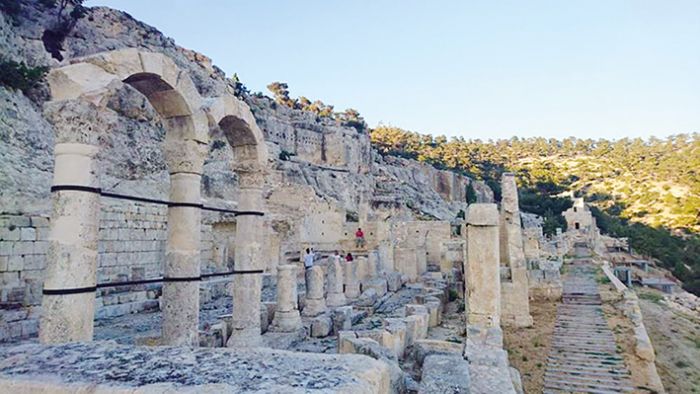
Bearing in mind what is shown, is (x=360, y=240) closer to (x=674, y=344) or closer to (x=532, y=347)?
(x=674, y=344)

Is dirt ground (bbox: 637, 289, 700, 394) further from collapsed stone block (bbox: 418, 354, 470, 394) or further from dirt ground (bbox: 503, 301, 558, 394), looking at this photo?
collapsed stone block (bbox: 418, 354, 470, 394)

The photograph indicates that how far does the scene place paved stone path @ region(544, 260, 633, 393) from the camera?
9.12 m

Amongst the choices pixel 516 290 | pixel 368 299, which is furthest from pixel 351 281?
pixel 516 290

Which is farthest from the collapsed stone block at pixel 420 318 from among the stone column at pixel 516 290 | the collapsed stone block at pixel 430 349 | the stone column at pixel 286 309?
the stone column at pixel 516 290

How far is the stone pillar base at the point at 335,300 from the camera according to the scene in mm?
11719

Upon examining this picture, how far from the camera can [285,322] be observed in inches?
323

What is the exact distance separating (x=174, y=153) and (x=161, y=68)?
3.64 feet

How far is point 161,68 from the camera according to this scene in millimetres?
5277

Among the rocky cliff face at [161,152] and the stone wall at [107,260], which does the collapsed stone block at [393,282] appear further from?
the rocky cliff face at [161,152]

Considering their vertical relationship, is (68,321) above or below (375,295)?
above

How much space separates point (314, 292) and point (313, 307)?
35cm

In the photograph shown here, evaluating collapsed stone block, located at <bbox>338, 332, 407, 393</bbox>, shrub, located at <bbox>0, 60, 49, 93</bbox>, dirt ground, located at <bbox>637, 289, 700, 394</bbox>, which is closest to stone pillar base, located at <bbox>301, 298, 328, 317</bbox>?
collapsed stone block, located at <bbox>338, 332, 407, 393</bbox>

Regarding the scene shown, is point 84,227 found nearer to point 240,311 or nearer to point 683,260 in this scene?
point 240,311

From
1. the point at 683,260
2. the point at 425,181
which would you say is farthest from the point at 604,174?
the point at 683,260
